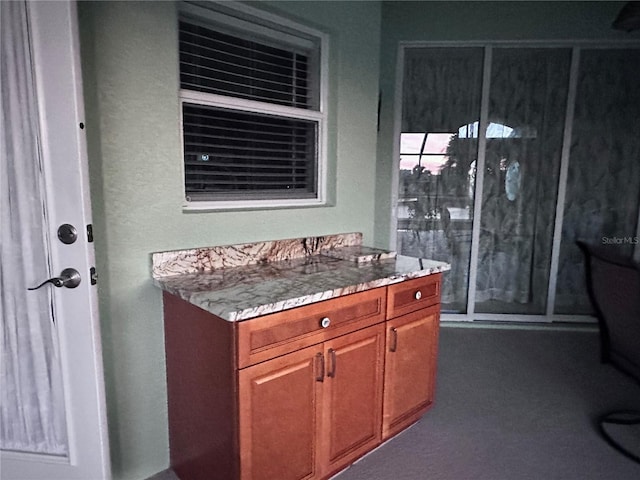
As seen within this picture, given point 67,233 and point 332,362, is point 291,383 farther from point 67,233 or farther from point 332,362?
point 67,233

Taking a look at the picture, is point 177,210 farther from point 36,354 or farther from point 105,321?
point 36,354

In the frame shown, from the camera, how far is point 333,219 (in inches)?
96.2

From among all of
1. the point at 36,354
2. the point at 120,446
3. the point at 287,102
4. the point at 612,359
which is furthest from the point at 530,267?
the point at 36,354

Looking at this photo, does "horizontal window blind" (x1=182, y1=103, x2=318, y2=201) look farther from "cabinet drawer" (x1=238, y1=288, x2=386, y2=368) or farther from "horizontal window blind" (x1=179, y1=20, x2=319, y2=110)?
"cabinet drawer" (x1=238, y1=288, x2=386, y2=368)

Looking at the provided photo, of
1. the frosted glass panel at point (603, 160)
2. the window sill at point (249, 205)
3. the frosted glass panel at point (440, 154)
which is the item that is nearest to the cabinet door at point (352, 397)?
the window sill at point (249, 205)

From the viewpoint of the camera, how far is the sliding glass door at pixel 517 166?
349 cm

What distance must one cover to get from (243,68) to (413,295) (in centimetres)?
142

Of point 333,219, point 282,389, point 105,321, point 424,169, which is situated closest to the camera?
point 282,389

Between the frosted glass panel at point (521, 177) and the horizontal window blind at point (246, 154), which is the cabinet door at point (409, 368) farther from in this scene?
the frosted glass panel at point (521, 177)

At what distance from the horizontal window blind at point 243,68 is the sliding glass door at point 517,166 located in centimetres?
148

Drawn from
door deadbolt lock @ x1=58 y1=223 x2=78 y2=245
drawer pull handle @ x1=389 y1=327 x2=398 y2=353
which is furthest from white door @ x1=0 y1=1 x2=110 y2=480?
drawer pull handle @ x1=389 y1=327 x2=398 y2=353

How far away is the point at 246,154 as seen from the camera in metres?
2.14

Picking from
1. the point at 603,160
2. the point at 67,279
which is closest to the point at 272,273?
the point at 67,279

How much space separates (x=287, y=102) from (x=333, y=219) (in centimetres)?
72
